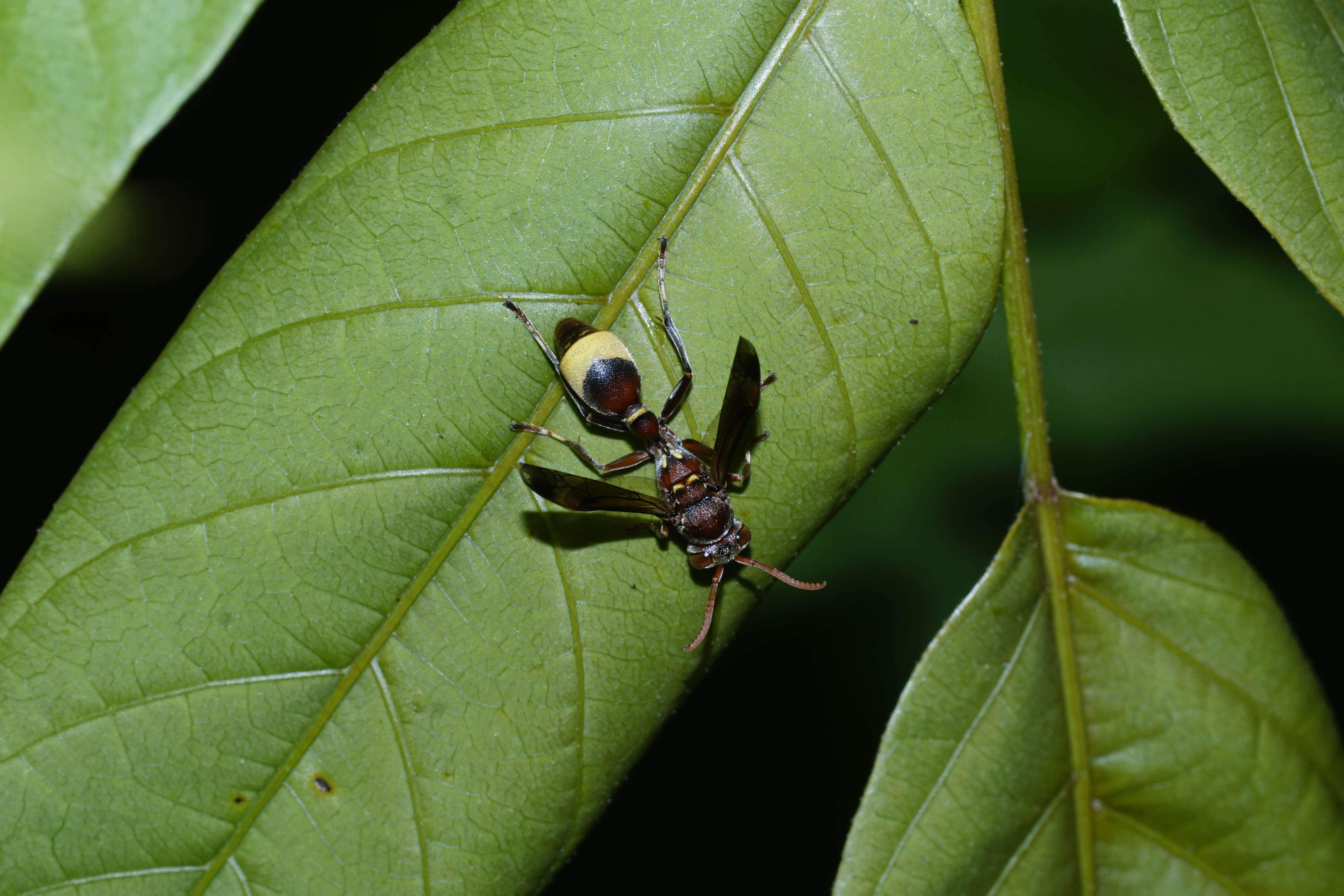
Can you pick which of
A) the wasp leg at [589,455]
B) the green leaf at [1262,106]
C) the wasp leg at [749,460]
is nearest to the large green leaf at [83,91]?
the wasp leg at [589,455]

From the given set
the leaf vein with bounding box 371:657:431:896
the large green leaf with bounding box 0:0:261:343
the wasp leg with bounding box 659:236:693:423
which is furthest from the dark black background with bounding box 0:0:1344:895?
the large green leaf with bounding box 0:0:261:343

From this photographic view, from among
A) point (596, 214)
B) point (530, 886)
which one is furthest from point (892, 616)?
point (596, 214)

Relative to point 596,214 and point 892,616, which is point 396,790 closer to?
point 596,214

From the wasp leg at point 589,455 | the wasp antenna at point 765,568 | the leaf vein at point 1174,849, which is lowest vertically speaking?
the leaf vein at point 1174,849

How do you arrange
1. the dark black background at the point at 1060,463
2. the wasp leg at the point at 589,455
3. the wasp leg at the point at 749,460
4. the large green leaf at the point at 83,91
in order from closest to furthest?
1. the large green leaf at the point at 83,91
2. the wasp leg at the point at 589,455
3. the wasp leg at the point at 749,460
4. the dark black background at the point at 1060,463

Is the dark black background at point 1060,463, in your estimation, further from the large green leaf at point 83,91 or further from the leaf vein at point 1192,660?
the large green leaf at point 83,91

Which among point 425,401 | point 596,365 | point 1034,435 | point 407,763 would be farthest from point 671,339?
point 407,763

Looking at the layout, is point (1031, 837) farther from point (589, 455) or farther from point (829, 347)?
point (589, 455)
